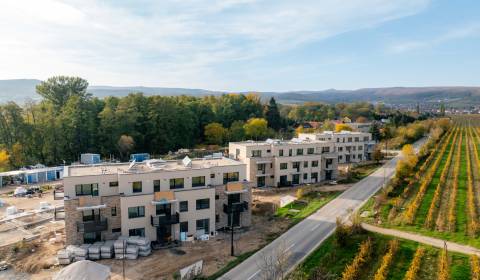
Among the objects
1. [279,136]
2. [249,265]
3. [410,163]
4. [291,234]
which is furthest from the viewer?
[279,136]

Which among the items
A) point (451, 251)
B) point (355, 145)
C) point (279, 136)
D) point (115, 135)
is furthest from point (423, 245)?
point (279, 136)

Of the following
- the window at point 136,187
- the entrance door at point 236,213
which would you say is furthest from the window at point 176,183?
the entrance door at point 236,213

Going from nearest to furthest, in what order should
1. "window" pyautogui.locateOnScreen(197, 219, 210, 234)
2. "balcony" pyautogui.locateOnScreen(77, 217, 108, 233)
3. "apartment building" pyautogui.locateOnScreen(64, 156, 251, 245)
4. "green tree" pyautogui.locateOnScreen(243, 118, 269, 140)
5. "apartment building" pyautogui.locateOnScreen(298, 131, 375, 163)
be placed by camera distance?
"balcony" pyautogui.locateOnScreen(77, 217, 108, 233) → "apartment building" pyautogui.locateOnScreen(64, 156, 251, 245) → "window" pyautogui.locateOnScreen(197, 219, 210, 234) → "apartment building" pyautogui.locateOnScreen(298, 131, 375, 163) → "green tree" pyautogui.locateOnScreen(243, 118, 269, 140)

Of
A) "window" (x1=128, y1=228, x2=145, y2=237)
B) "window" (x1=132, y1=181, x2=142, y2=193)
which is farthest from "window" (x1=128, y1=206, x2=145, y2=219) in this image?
"window" (x1=132, y1=181, x2=142, y2=193)

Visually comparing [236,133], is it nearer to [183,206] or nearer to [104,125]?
[104,125]

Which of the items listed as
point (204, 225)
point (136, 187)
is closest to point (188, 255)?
point (204, 225)

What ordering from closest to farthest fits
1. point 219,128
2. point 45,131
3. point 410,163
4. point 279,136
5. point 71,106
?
1. point 410,163
2. point 45,131
3. point 71,106
4. point 219,128
5. point 279,136

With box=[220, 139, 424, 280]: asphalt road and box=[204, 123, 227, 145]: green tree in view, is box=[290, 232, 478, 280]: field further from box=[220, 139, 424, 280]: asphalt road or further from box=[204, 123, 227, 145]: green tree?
box=[204, 123, 227, 145]: green tree

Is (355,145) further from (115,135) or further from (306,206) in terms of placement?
(115,135)
